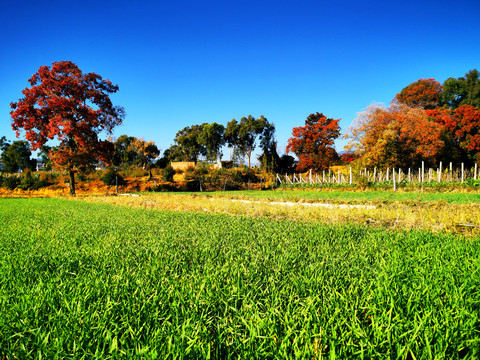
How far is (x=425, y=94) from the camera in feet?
101

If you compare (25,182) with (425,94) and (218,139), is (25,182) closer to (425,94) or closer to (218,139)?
(218,139)

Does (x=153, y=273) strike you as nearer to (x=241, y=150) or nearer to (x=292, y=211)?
(x=292, y=211)

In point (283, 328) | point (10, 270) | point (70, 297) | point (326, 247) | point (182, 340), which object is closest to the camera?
point (182, 340)

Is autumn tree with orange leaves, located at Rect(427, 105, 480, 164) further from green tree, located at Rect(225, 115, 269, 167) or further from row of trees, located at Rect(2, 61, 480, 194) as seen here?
green tree, located at Rect(225, 115, 269, 167)

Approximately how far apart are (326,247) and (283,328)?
1.66 meters

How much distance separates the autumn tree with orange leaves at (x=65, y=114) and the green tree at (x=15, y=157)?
22.4 meters

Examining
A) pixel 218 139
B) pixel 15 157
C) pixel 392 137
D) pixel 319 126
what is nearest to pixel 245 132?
pixel 218 139

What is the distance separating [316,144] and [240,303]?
90.9 ft

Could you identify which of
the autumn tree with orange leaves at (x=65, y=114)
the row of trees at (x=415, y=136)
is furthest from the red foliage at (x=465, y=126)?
the autumn tree with orange leaves at (x=65, y=114)

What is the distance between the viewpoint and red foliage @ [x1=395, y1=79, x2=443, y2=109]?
101ft

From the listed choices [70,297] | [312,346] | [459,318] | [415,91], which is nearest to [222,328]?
[312,346]

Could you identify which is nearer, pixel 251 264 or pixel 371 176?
pixel 251 264

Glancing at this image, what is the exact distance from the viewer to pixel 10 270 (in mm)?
2104

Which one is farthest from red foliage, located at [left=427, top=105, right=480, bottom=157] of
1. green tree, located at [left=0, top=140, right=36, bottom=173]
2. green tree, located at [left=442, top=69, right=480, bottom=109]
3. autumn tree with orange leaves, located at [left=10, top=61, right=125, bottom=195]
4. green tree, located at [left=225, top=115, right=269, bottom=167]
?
green tree, located at [left=0, top=140, right=36, bottom=173]
